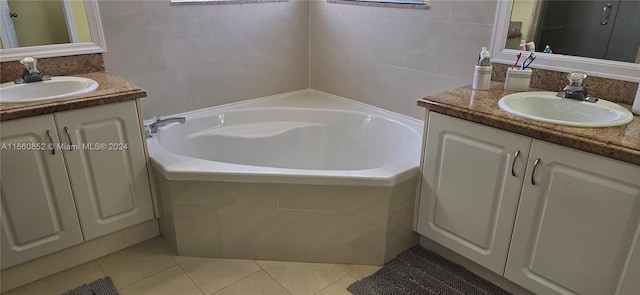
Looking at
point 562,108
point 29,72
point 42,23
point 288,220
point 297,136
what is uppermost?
point 42,23

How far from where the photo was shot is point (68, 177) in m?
1.90

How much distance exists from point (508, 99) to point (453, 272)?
85 centimetres

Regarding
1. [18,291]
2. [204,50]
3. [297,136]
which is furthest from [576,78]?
[18,291]

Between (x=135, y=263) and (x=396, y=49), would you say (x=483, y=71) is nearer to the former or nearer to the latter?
(x=396, y=49)

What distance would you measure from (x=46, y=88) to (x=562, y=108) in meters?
2.35

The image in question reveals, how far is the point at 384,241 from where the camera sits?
2.09 metres

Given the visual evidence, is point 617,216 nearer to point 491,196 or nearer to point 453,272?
point 491,196

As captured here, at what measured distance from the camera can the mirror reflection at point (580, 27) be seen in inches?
71.1

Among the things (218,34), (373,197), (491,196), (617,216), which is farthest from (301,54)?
(617,216)

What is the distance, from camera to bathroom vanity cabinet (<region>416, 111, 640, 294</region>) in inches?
57.9

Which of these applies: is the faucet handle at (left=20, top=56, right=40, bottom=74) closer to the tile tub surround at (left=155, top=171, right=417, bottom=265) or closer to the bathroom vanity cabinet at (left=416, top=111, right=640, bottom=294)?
the tile tub surround at (left=155, top=171, right=417, bottom=265)

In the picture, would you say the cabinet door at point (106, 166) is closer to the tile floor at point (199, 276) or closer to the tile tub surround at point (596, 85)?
the tile floor at point (199, 276)

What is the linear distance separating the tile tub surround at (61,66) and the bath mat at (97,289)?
1.04 meters

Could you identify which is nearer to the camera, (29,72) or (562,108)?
(562,108)
